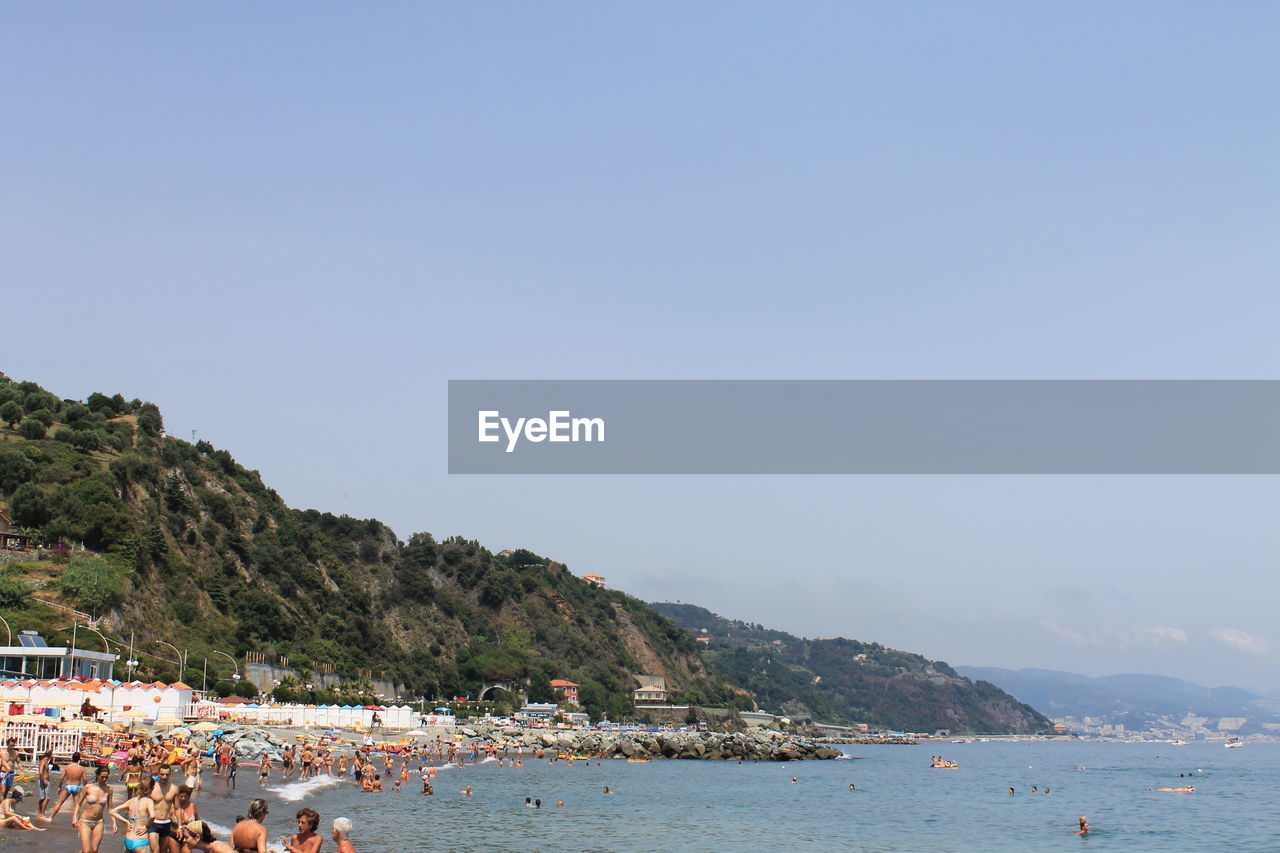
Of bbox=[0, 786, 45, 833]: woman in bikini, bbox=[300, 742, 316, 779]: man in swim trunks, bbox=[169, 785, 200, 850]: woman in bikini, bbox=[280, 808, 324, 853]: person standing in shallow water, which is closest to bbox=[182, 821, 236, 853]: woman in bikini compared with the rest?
bbox=[169, 785, 200, 850]: woman in bikini

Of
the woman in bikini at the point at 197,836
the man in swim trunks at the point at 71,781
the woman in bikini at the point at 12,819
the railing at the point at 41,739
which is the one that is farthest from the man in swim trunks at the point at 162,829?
the railing at the point at 41,739

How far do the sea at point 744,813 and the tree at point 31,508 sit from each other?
36.3 metres

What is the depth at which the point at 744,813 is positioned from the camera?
47.5m

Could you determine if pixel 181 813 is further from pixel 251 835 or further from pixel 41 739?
pixel 41 739

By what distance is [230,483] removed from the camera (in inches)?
4520

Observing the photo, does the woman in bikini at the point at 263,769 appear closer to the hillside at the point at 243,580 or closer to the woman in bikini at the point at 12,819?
the woman in bikini at the point at 12,819

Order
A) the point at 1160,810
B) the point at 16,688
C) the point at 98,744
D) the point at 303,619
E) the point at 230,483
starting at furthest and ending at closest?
the point at 230,483, the point at 303,619, the point at 1160,810, the point at 16,688, the point at 98,744

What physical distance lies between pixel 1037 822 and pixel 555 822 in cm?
2462

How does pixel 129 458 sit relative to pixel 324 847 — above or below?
above

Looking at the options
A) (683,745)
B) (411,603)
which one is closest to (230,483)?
(411,603)

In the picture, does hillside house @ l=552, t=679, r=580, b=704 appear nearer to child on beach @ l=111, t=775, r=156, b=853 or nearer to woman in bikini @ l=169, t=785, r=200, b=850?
child on beach @ l=111, t=775, r=156, b=853

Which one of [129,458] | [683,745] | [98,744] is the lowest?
[683,745]

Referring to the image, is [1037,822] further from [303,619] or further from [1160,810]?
[303,619]

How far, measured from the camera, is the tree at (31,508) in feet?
249
